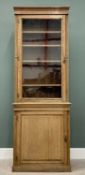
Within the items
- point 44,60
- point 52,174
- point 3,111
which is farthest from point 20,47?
point 52,174

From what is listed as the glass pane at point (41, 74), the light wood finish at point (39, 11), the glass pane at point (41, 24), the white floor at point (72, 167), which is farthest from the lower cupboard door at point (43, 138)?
the light wood finish at point (39, 11)

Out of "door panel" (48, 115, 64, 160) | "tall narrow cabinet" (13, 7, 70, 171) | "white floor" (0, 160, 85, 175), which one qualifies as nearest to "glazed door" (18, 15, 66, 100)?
"tall narrow cabinet" (13, 7, 70, 171)

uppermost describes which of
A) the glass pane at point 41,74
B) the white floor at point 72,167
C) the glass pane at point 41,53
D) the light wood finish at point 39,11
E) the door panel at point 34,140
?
the light wood finish at point 39,11

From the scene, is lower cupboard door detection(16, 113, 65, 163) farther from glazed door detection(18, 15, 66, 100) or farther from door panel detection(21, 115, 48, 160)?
glazed door detection(18, 15, 66, 100)

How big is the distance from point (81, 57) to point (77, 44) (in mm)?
210

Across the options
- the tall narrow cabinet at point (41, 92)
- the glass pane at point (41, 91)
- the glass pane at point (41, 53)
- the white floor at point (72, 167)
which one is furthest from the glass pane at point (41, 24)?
the white floor at point (72, 167)

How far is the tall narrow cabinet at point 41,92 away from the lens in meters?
3.87

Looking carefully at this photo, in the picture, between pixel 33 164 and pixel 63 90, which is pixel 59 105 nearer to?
pixel 63 90

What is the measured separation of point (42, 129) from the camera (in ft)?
12.7

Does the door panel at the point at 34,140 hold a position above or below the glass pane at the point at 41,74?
below

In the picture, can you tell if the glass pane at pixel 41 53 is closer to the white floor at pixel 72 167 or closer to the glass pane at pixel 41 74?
the glass pane at pixel 41 74

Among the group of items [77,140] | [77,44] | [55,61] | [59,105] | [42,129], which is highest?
[77,44]

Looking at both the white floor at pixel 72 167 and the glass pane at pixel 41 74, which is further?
the glass pane at pixel 41 74

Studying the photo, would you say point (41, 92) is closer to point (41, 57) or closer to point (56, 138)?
point (41, 57)
